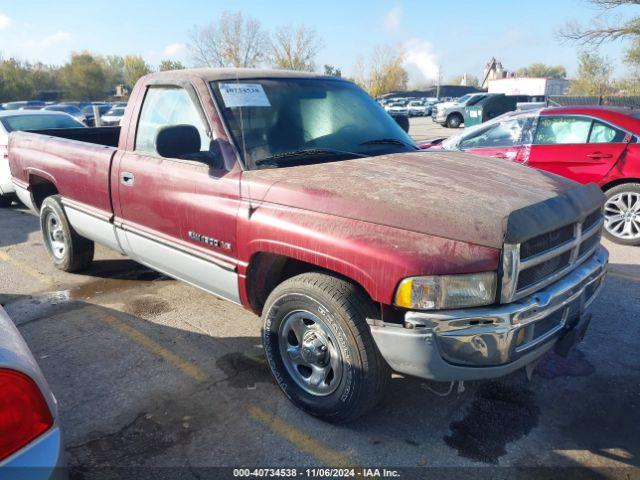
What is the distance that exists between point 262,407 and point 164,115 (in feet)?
7.55

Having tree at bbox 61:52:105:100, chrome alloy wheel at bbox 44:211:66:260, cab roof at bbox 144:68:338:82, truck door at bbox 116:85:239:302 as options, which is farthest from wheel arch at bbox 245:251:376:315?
tree at bbox 61:52:105:100

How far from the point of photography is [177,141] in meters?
3.29

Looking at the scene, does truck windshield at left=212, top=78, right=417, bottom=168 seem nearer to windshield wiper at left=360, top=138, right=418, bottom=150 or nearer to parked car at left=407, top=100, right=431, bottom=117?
windshield wiper at left=360, top=138, right=418, bottom=150

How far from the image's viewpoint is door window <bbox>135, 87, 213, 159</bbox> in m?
3.59

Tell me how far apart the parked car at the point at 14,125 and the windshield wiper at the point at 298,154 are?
22.0ft


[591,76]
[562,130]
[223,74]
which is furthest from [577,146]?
[591,76]

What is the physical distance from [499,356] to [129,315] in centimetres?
331

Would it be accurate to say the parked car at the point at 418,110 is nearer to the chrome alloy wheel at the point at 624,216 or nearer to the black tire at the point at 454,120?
the black tire at the point at 454,120

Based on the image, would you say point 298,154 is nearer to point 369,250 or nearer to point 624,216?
point 369,250

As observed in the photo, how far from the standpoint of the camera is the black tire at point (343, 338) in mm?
2643

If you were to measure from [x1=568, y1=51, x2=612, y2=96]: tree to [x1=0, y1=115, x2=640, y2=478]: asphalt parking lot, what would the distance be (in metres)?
33.8

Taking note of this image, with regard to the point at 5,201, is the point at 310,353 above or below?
above

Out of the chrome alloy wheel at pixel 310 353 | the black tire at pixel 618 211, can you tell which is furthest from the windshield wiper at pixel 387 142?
the black tire at pixel 618 211

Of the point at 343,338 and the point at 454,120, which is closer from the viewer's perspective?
the point at 343,338
